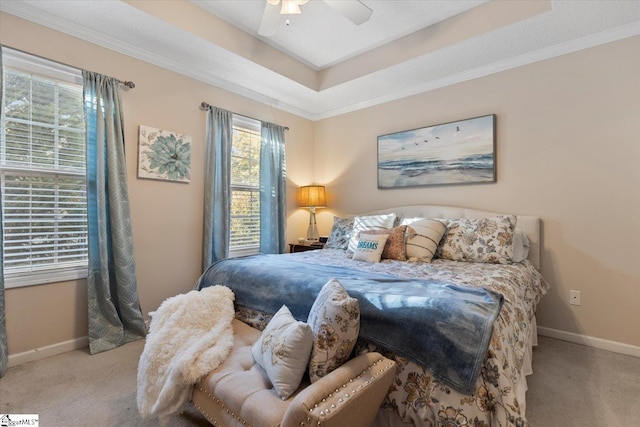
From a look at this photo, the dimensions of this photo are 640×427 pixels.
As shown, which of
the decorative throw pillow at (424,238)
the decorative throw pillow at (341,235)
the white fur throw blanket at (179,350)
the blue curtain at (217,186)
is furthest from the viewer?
the decorative throw pillow at (341,235)

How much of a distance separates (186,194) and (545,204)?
3.41 metres

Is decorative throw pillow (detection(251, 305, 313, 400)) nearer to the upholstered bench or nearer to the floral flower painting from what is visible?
the upholstered bench

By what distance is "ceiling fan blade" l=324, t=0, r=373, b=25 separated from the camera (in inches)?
80.8

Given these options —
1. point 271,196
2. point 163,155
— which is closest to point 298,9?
point 163,155

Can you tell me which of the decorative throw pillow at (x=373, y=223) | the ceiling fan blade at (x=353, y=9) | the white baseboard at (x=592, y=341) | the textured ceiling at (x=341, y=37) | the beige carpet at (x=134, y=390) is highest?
the textured ceiling at (x=341, y=37)

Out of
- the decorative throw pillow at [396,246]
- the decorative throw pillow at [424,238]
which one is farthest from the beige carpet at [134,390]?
the decorative throw pillow at [396,246]

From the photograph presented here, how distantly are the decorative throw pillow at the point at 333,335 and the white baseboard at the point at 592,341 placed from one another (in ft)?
7.96

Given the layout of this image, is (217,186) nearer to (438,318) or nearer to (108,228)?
(108,228)

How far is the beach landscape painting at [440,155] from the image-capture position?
300 cm

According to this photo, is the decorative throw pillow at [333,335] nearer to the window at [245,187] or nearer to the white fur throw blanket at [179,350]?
the white fur throw blanket at [179,350]

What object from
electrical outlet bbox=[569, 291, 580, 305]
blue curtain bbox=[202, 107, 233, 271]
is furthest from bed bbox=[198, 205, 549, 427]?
blue curtain bbox=[202, 107, 233, 271]

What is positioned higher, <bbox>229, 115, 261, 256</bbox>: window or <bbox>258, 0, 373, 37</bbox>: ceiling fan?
<bbox>258, 0, 373, 37</bbox>: ceiling fan

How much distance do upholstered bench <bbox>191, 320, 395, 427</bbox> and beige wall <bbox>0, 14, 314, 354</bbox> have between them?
179 cm

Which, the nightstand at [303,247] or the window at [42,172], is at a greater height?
the window at [42,172]
